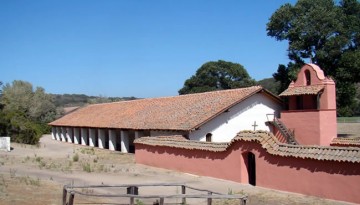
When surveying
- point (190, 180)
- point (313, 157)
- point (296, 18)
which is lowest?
point (190, 180)

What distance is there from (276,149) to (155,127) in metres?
12.8

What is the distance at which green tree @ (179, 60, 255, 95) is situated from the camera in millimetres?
66562

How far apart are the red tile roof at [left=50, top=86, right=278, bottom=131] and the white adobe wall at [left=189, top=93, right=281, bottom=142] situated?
689 mm

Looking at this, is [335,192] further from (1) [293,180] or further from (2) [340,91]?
(2) [340,91]

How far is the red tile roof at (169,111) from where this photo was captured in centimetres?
2615

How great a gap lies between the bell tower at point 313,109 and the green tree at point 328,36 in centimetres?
810

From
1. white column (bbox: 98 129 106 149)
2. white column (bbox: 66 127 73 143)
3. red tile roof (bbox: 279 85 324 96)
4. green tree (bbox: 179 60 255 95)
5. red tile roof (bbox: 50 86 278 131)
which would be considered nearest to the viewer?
red tile roof (bbox: 279 85 324 96)

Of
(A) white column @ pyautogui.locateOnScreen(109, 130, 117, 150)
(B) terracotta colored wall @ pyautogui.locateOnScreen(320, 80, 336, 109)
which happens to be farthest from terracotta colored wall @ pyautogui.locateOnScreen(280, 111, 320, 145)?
(A) white column @ pyautogui.locateOnScreen(109, 130, 117, 150)

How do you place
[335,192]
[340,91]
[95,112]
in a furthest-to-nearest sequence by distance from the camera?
[95,112]
[340,91]
[335,192]

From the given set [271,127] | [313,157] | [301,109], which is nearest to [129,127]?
[271,127]

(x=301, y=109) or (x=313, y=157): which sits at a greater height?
(x=301, y=109)

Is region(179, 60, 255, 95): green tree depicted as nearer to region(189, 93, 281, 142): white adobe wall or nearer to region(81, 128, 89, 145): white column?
region(81, 128, 89, 145): white column

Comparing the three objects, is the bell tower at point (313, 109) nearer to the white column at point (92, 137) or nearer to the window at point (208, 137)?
the window at point (208, 137)

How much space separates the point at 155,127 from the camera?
90.0 ft
